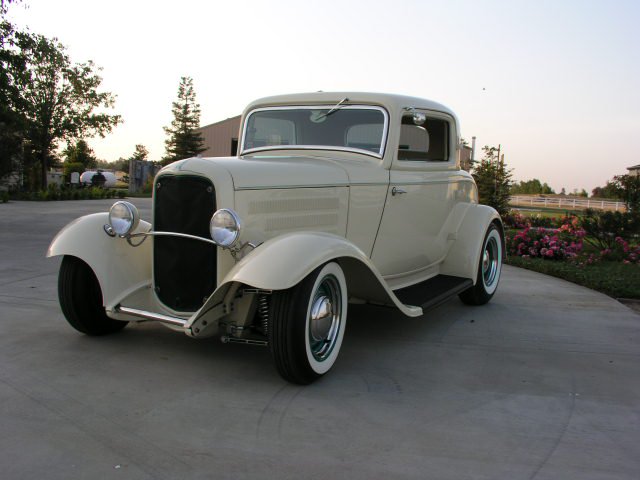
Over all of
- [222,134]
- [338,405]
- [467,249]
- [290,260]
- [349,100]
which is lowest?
[338,405]

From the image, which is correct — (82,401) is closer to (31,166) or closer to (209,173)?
(209,173)

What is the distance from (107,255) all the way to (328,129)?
1942 millimetres

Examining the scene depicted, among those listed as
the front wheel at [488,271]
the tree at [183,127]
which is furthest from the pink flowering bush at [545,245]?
the tree at [183,127]

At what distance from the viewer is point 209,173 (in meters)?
3.40

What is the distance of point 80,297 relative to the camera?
12.9ft

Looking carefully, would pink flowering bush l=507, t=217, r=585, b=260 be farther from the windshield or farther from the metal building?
the metal building

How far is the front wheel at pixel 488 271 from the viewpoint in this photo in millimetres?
5523

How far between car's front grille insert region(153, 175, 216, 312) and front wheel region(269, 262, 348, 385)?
623 millimetres

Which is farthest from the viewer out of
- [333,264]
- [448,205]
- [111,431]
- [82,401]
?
[448,205]

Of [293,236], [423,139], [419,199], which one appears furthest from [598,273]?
[293,236]

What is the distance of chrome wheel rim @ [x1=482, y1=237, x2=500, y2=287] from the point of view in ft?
19.2

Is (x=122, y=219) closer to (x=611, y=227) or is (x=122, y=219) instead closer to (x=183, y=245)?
(x=183, y=245)

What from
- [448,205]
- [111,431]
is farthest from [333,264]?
[448,205]

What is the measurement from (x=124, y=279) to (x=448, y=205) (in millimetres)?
2927
